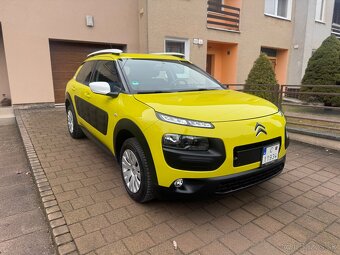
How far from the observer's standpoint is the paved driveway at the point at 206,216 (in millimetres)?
2285

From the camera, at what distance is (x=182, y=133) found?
7.73ft

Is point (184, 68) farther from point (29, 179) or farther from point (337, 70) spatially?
point (337, 70)

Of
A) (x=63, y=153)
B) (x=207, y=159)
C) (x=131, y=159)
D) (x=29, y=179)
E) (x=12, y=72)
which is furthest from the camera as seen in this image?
(x=12, y=72)

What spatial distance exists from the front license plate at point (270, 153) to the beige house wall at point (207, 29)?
303 inches

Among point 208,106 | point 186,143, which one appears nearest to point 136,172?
point 186,143

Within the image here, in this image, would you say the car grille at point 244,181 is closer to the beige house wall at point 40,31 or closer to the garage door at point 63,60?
the beige house wall at point 40,31

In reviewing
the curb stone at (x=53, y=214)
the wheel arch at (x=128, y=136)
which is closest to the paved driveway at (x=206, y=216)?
the curb stone at (x=53, y=214)

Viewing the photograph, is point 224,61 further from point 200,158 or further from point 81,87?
point 200,158

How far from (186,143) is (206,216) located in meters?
0.86

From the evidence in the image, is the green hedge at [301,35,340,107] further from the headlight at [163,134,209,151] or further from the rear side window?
the headlight at [163,134,209,151]

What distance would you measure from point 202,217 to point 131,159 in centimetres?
96

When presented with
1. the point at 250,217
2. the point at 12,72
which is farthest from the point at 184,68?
the point at 12,72

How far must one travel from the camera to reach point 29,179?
3.80m

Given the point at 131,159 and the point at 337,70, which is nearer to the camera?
the point at 131,159
